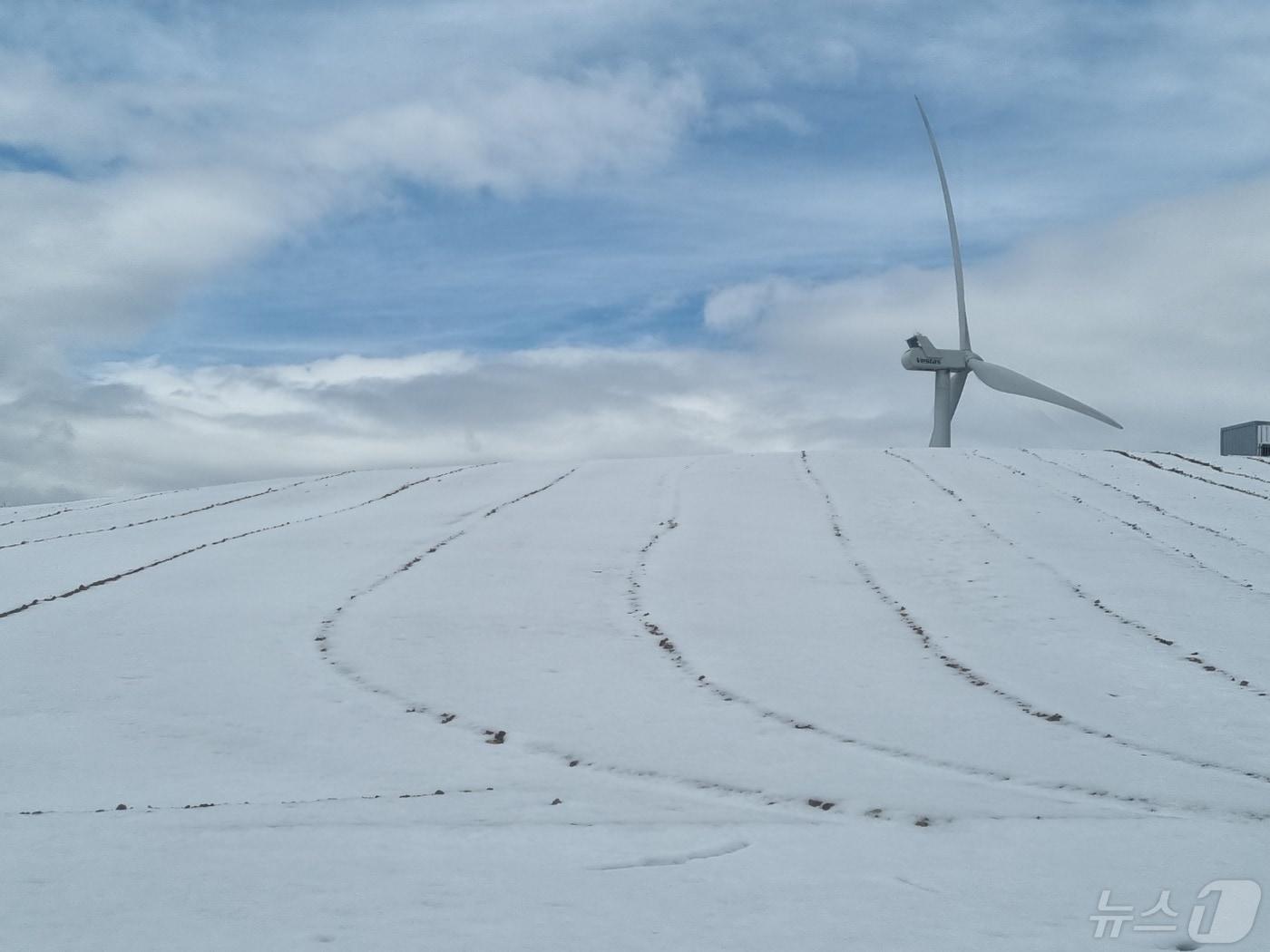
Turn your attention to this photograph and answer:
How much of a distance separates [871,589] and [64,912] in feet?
17.8

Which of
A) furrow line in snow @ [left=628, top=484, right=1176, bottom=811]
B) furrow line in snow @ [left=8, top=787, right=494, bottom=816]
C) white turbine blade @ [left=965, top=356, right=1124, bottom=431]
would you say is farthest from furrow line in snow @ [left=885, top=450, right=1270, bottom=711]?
white turbine blade @ [left=965, top=356, right=1124, bottom=431]

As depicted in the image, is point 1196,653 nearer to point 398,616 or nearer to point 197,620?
point 398,616

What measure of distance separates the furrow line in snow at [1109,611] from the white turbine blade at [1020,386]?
37.8 ft

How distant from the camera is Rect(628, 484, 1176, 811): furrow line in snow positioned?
3.87 m

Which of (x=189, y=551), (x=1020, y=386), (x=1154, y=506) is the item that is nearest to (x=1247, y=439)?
(x=1020, y=386)

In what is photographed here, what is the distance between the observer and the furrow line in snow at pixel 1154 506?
30.0 ft

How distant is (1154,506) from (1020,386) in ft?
38.5

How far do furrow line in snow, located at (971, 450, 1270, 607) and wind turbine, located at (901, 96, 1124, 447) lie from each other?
9.99 m

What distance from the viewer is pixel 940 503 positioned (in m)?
10.4

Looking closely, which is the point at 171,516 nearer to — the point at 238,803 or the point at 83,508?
the point at 83,508

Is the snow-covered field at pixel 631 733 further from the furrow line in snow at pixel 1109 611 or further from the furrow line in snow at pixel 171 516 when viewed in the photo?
the furrow line in snow at pixel 171 516

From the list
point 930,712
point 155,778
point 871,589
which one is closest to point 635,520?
point 871,589

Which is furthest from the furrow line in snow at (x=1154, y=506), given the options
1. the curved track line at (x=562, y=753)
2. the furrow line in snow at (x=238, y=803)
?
the furrow line in snow at (x=238, y=803)

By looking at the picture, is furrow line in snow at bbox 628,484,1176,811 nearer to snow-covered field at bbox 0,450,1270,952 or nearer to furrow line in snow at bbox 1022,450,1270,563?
snow-covered field at bbox 0,450,1270,952
